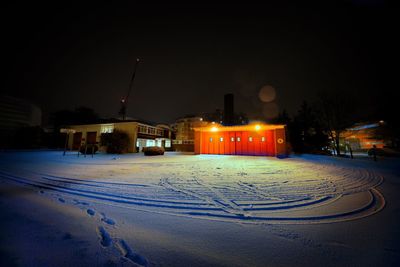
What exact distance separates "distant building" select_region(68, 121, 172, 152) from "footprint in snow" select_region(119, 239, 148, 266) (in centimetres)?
2004

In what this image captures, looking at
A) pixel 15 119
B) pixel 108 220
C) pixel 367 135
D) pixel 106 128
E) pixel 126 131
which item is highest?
Result: pixel 15 119

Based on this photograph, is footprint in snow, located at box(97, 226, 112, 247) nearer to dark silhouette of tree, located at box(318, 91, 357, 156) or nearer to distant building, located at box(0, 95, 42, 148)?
dark silhouette of tree, located at box(318, 91, 357, 156)

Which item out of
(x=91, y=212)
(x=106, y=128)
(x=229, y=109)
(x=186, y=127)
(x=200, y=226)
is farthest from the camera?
(x=186, y=127)

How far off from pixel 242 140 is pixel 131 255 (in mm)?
14849

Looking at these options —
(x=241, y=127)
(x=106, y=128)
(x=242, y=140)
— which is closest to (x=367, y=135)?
(x=242, y=140)

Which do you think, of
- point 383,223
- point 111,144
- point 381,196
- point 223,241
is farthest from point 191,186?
point 111,144

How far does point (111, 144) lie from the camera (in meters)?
18.3

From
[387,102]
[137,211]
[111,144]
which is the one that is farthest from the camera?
[111,144]

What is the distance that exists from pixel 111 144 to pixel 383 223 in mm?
21878

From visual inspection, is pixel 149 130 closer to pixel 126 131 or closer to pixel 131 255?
pixel 126 131

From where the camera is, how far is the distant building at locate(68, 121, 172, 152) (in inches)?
804

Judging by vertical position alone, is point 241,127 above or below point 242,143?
above

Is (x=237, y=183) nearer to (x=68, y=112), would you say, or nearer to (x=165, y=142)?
(x=165, y=142)

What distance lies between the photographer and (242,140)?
15461 mm
